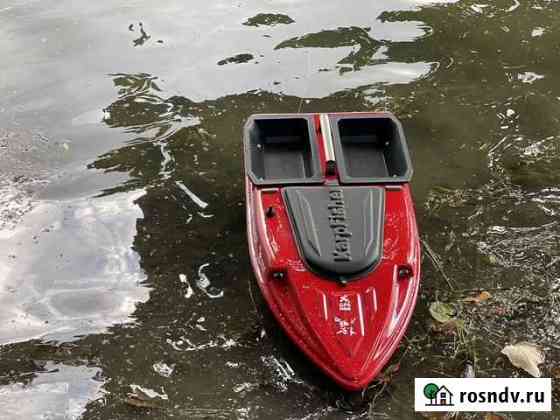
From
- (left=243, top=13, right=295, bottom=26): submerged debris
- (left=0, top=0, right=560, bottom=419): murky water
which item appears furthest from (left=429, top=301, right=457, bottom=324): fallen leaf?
(left=243, top=13, right=295, bottom=26): submerged debris

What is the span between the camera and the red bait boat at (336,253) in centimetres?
391

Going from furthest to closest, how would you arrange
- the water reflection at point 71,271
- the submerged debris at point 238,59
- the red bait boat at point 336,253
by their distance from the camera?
1. the submerged debris at point 238,59
2. the water reflection at point 71,271
3. the red bait boat at point 336,253

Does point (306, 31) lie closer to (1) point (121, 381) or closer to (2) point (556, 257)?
(2) point (556, 257)

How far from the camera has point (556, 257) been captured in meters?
4.86

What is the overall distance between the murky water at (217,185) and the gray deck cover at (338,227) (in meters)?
0.62

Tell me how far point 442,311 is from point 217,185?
6.52ft

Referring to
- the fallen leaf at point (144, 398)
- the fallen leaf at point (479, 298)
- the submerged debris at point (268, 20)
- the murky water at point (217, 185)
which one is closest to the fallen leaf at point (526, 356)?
the murky water at point (217, 185)

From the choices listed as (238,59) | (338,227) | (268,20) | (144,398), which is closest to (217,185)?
(338,227)

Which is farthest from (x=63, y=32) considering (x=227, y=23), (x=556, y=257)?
(x=556, y=257)

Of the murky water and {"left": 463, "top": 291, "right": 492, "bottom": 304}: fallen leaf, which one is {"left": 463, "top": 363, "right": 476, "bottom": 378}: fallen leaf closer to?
the murky water

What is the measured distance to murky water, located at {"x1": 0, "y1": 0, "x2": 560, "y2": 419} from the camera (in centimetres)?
416

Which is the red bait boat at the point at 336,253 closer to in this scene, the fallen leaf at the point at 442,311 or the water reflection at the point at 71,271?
the fallen leaf at the point at 442,311

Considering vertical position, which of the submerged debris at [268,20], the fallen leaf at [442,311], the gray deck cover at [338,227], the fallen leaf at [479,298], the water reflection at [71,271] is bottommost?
the fallen leaf at [442,311]

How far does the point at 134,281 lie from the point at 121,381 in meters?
0.81
